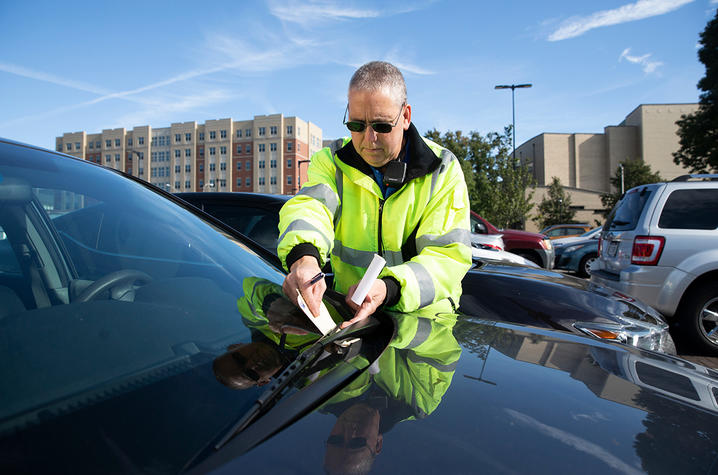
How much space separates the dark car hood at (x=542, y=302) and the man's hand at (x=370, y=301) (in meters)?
1.61

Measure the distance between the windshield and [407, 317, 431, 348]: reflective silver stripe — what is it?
270mm

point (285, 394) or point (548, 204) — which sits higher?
point (548, 204)

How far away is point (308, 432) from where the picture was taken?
746 millimetres

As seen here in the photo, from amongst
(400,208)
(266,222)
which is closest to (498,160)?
(266,222)

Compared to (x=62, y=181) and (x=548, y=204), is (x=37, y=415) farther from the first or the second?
(x=548, y=204)

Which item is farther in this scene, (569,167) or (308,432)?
(569,167)

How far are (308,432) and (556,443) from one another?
1.39 feet

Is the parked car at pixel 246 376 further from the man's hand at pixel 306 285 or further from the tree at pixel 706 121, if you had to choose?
the tree at pixel 706 121

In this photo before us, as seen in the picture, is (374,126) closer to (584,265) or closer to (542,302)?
(542,302)

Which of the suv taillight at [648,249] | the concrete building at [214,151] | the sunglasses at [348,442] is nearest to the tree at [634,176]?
the suv taillight at [648,249]

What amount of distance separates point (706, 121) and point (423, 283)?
109ft

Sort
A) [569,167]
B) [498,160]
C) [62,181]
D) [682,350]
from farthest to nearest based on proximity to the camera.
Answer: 1. [569,167]
2. [498,160]
3. [682,350]
4. [62,181]

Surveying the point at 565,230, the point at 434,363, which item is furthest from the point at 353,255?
the point at 565,230

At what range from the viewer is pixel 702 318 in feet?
15.5
